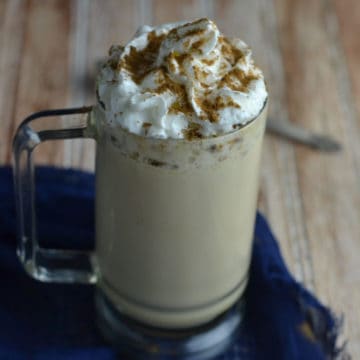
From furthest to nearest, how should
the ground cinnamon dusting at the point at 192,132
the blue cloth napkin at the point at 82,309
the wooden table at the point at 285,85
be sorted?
the wooden table at the point at 285,85 → the blue cloth napkin at the point at 82,309 → the ground cinnamon dusting at the point at 192,132

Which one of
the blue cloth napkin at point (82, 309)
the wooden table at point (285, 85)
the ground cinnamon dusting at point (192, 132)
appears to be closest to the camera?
the ground cinnamon dusting at point (192, 132)

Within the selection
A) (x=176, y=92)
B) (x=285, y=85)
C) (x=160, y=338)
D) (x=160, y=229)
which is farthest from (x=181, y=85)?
(x=285, y=85)

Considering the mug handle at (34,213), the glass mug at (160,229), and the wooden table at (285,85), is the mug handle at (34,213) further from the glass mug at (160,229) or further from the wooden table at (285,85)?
the wooden table at (285,85)

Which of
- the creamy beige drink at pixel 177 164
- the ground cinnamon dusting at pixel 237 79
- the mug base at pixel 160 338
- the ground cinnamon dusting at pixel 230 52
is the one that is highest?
the ground cinnamon dusting at pixel 230 52

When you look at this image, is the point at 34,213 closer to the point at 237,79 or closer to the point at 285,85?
the point at 237,79

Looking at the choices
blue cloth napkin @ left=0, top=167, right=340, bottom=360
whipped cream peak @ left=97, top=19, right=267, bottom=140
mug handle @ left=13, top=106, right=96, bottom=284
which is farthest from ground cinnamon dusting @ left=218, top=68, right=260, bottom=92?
blue cloth napkin @ left=0, top=167, right=340, bottom=360

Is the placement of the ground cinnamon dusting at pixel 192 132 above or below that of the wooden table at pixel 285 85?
above

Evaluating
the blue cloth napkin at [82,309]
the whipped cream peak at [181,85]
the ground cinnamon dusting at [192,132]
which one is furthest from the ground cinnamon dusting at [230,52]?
the blue cloth napkin at [82,309]
